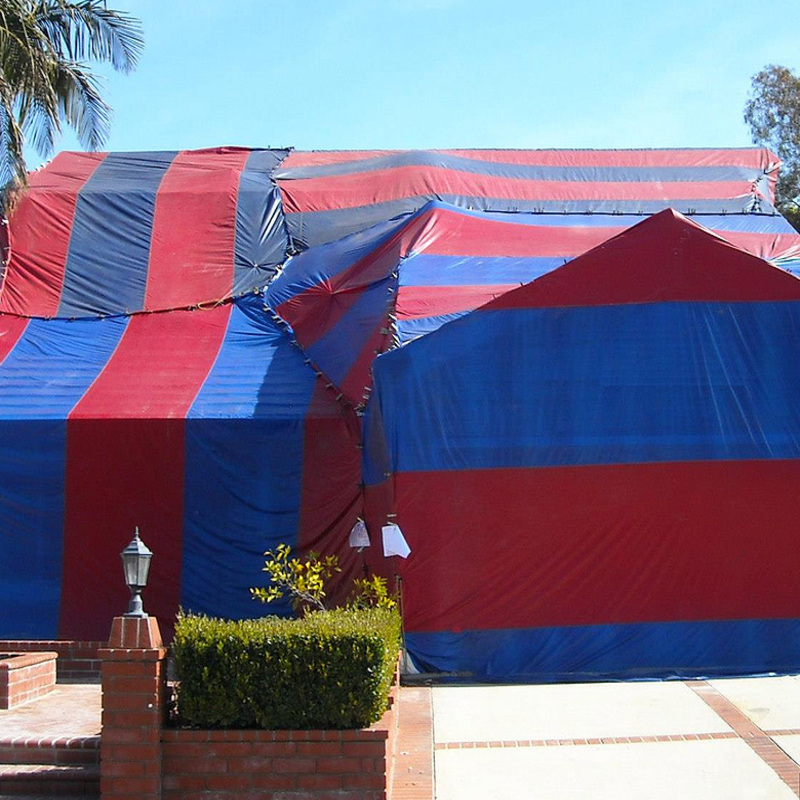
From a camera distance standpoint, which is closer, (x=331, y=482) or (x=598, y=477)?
(x=598, y=477)

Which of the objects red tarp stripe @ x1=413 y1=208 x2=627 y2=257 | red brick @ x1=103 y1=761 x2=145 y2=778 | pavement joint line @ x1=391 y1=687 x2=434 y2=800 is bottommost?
pavement joint line @ x1=391 y1=687 x2=434 y2=800

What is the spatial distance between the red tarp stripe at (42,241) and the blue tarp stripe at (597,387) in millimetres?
5319

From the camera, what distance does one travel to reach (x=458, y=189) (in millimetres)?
14461

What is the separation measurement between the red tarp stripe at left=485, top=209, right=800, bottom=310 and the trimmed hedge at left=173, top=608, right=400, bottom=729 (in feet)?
13.4

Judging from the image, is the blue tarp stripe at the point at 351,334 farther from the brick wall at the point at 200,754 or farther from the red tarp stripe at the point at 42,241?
the brick wall at the point at 200,754

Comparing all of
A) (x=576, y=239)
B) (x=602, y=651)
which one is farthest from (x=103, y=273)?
(x=602, y=651)

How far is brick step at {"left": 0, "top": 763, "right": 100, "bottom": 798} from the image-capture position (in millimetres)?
6234

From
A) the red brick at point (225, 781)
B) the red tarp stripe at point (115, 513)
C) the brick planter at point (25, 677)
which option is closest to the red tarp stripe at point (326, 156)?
the red tarp stripe at point (115, 513)

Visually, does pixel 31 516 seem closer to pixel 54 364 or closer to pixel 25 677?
pixel 54 364

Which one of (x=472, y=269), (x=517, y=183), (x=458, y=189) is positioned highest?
(x=517, y=183)

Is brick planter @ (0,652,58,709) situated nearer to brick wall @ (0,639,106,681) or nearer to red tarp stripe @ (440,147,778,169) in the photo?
brick wall @ (0,639,106,681)

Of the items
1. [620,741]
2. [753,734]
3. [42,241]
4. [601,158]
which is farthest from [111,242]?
[753,734]

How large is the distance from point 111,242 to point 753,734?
31.4 feet

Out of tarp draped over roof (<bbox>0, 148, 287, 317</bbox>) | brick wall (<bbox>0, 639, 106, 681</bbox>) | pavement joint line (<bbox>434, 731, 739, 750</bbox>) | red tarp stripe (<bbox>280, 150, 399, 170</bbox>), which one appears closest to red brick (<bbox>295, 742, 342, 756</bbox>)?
pavement joint line (<bbox>434, 731, 739, 750</bbox>)
